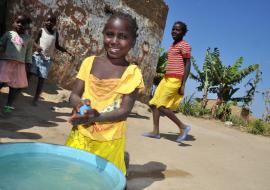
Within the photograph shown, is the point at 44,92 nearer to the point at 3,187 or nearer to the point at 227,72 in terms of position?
the point at 3,187

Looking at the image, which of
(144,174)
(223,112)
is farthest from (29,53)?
(223,112)

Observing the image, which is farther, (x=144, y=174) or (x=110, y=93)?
(x=144, y=174)

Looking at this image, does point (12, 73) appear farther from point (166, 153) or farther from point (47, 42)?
point (166, 153)

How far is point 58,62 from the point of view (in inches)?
277

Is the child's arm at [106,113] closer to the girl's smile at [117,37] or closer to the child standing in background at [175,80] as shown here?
the girl's smile at [117,37]

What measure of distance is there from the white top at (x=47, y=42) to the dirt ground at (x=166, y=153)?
33.6 inches

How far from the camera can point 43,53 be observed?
19.3 ft

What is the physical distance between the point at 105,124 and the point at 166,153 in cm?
238

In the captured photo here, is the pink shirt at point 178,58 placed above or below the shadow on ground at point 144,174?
above

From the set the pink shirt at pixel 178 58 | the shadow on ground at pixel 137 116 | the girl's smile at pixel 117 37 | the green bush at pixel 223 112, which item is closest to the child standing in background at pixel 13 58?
the pink shirt at pixel 178 58

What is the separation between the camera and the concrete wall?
657 centimetres

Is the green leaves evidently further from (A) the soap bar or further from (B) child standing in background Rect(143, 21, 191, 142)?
(A) the soap bar

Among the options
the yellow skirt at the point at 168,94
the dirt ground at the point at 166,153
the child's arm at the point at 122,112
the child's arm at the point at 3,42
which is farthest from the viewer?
the yellow skirt at the point at 168,94

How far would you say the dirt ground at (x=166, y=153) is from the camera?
11.2ft
